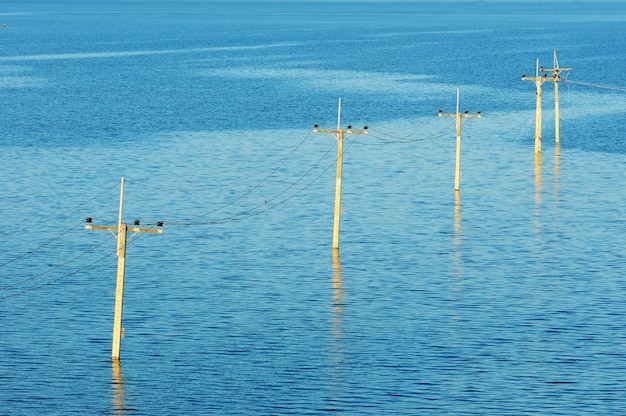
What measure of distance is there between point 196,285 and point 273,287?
13.6ft

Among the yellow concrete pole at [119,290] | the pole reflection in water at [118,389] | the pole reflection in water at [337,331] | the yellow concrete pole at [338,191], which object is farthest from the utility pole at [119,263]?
the yellow concrete pole at [338,191]

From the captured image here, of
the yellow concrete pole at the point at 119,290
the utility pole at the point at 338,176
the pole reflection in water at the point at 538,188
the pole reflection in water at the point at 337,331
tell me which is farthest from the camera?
the pole reflection in water at the point at 538,188

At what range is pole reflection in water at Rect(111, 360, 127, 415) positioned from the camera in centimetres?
5006

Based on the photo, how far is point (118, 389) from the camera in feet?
171

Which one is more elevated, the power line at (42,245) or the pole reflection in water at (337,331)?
the power line at (42,245)

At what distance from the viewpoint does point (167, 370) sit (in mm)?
54562

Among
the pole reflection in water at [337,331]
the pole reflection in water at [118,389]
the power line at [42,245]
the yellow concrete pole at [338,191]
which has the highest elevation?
the yellow concrete pole at [338,191]

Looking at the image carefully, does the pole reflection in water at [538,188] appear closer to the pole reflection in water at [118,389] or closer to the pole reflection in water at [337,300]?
the pole reflection in water at [337,300]

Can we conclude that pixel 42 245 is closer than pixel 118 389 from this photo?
No

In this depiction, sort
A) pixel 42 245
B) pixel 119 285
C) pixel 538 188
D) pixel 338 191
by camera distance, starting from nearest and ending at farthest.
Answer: pixel 119 285, pixel 338 191, pixel 42 245, pixel 538 188

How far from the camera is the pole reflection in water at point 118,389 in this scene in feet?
164

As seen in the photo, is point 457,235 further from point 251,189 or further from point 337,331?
point 337,331

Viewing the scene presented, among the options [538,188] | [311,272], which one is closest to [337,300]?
[311,272]

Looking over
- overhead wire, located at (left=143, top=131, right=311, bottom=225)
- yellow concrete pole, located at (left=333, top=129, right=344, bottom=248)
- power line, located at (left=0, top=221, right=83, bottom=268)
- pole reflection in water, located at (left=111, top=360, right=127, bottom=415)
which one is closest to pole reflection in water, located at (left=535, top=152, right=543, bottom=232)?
yellow concrete pole, located at (left=333, top=129, right=344, bottom=248)
